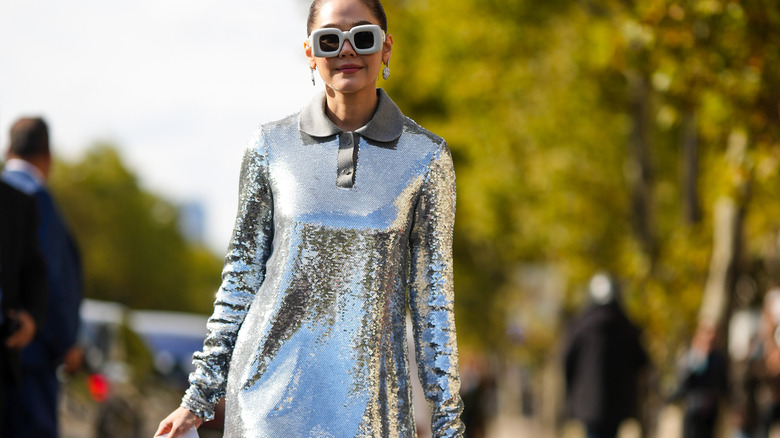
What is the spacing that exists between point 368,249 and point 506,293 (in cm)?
3877

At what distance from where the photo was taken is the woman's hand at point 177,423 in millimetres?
3287

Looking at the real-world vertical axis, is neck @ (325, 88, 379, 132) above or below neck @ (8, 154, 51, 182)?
above

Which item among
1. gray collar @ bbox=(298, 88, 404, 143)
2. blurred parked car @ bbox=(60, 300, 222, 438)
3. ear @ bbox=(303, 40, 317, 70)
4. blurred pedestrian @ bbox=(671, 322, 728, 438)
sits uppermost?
ear @ bbox=(303, 40, 317, 70)

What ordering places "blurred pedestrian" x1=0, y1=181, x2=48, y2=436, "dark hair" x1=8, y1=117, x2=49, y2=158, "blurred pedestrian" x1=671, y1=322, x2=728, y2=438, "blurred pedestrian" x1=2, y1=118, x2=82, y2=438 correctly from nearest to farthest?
"blurred pedestrian" x1=0, y1=181, x2=48, y2=436 → "blurred pedestrian" x1=2, y1=118, x2=82, y2=438 → "dark hair" x1=8, y1=117, x2=49, y2=158 → "blurred pedestrian" x1=671, y1=322, x2=728, y2=438

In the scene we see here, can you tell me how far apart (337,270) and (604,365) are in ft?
28.9

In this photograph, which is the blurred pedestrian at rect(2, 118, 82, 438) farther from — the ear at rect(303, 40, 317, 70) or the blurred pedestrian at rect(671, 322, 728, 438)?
the blurred pedestrian at rect(671, 322, 728, 438)

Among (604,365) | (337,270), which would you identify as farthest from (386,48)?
(604,365)

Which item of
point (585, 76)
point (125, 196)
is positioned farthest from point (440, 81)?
point (125, 196)

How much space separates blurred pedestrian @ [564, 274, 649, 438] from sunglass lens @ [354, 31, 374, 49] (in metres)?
8.68

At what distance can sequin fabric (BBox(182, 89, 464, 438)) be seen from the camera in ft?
10.7

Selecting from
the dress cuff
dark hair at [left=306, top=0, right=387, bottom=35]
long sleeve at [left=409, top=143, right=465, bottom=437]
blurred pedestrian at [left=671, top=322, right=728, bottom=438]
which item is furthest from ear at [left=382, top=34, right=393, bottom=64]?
blurred pedestrian at [left=671, top=322, right=728, bottom=438]

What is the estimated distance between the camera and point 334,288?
330 cm

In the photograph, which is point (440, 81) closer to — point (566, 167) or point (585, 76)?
point (566, 167)

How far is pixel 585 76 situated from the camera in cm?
2147
